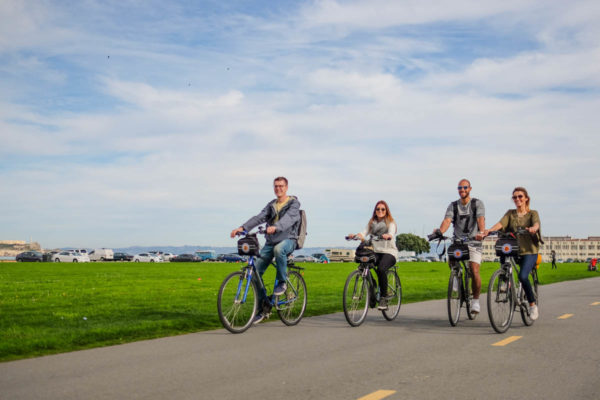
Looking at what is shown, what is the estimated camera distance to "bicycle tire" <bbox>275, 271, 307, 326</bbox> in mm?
10211

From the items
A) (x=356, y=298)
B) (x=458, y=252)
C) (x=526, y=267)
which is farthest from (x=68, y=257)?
(x=526, y=267)

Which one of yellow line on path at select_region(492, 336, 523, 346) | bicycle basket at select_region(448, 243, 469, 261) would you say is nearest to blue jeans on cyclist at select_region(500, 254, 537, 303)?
bicycle basket at select_region(448, 243, 469, 261)

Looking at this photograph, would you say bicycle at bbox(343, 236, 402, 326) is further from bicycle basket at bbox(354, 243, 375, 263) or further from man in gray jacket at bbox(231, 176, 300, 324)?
man in gray jacket at bbox(231, 176, 300, 324)

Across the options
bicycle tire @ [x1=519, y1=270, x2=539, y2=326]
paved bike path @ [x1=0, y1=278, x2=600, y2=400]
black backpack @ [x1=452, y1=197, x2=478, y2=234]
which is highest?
black backpack @ [x1=452, y1=197, x2=478, y2=234]

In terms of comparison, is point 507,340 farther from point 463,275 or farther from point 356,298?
point 356,298

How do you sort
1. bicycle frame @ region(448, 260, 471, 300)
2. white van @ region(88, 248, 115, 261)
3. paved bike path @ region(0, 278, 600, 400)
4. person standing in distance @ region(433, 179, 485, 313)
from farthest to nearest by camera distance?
1. white van @ region(88, 248, 115, 261)
2. person standing in distance @ region(433, 179, 485, 313)
3. bicycle frame @ region(448, 260, 471, 300)
4. paved bike path @ region(0, 278, 600, 400)

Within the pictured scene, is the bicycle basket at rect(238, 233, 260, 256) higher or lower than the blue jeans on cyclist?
higher

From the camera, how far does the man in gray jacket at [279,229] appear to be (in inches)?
389

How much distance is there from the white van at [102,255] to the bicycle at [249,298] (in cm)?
9531

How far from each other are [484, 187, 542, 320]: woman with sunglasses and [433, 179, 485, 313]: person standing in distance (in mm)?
324

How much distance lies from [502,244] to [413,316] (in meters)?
2.71

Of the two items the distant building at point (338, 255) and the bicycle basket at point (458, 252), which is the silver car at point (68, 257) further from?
the bicycle basket at point (458, 252)

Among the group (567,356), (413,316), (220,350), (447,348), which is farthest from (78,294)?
(567,356)

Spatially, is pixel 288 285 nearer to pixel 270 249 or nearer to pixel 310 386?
pixel 270 249
